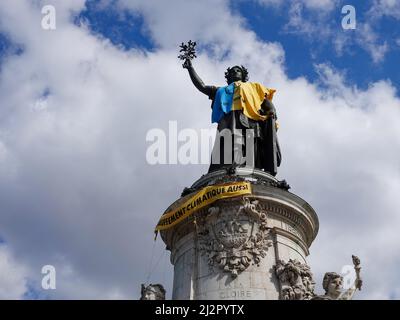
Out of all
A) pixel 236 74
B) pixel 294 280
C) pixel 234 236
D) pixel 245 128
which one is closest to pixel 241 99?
pixel 245 128

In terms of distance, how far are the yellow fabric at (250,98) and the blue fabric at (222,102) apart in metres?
0.22

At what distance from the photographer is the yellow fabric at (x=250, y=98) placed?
2453 cm

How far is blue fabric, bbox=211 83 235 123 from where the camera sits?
81.4 ft

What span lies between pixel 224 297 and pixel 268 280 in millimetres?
1417

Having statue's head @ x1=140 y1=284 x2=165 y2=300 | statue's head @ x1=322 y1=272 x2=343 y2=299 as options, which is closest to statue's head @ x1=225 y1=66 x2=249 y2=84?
statue's head @ x1=140 y1=284 x2=165 y2=300

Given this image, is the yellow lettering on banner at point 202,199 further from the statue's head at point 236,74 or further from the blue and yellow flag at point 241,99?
the statue's head at point 236,74

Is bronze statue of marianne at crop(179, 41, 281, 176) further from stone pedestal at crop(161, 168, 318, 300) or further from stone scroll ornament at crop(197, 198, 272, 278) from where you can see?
stone scroll ornament at crop(197, 198, 272, 278)

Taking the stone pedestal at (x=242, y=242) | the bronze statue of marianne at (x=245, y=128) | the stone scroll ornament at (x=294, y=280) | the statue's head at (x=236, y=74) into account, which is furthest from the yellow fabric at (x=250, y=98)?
the stone scroll ornament at (x=294, y=280)

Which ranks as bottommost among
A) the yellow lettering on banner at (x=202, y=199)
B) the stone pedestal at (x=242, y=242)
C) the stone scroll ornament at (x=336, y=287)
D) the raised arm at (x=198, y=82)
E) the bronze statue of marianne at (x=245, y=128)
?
the stone scroll ornament at (x=336, y=287)

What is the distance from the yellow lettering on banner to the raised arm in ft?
21.9

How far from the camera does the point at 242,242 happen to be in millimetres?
19609

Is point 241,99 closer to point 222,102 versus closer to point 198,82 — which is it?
point 222,102
